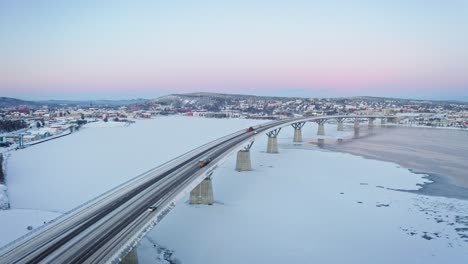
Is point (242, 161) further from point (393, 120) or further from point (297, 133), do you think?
point (393, 120)

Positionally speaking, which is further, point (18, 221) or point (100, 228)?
point (18, 221)

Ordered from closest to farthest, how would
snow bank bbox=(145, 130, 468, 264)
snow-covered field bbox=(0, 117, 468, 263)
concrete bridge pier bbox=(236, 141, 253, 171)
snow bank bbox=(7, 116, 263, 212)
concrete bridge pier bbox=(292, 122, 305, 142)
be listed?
1. snow bank bbox=(145, 130, 468, 264)
2. snow-covered field bbox=(0, 117, 468, 263)
3. snow bank bbox=(7, 116, 263, 212)
4. concrete bridge pier bbox=(236, 141, 253, 171)
5. concrete bridge pier bbox=(292, 122, 305, 142)

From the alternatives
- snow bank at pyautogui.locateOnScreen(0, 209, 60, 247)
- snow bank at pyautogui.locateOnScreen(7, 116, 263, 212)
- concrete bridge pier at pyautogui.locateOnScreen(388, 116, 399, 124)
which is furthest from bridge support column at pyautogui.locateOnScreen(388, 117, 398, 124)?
snow bank at pyautogui.locateOnScreen(0, 209, 60, 247)

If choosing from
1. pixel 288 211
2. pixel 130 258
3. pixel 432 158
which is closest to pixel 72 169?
pixel 288 211

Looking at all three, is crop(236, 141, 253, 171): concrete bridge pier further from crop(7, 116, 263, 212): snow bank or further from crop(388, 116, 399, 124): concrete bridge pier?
crop(388, 116, 399, 124): concrete bridge pier

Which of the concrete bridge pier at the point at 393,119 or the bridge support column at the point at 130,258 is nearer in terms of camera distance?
the bridge support column at the point at 130,258

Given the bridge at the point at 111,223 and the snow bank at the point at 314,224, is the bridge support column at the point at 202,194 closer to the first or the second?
the bridge at the point at 111,223

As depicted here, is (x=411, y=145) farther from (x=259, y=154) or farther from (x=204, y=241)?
(x=204, y=241)

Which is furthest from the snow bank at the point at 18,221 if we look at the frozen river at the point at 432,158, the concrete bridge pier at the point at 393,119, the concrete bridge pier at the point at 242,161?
the concrete bridge pier at the point at 393,119
